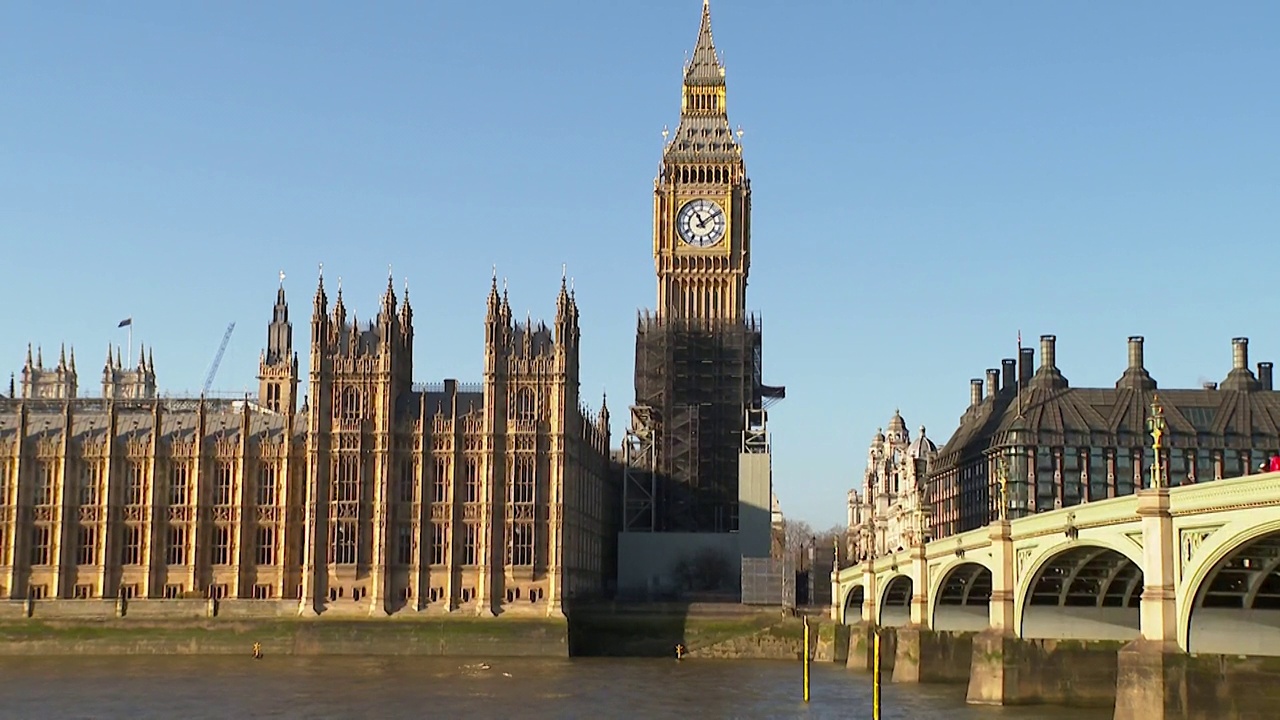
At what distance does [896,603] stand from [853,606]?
50.1 feet

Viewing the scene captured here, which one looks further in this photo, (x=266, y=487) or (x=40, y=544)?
(x=266, y=487)

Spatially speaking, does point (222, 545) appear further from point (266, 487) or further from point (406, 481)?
point (406, 481)

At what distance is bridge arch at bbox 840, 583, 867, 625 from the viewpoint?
142 meters

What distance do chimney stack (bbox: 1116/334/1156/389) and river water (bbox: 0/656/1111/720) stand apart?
52231 mm

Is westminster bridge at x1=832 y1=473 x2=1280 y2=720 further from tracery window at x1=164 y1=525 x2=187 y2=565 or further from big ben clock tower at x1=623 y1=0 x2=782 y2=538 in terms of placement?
tracery window at x1=164 y1=525 x2=187 y2=565

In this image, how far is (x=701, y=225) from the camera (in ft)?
578

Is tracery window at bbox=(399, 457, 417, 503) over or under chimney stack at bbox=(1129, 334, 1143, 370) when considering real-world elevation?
under

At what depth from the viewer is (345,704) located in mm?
91062

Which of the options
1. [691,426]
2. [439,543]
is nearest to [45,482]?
[439,543]

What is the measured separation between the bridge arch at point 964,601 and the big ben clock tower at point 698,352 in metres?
46.4

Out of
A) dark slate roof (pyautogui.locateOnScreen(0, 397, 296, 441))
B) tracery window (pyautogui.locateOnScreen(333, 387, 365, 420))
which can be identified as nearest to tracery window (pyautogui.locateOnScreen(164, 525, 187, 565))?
dark slate roof (pyautogui.locateOnScreen(0, 397, 296, 441))

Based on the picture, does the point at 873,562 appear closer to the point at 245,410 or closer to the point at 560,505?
the point at 560,505

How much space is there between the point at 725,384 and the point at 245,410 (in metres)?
49.2

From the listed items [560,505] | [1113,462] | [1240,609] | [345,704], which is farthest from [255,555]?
[1240,609]
